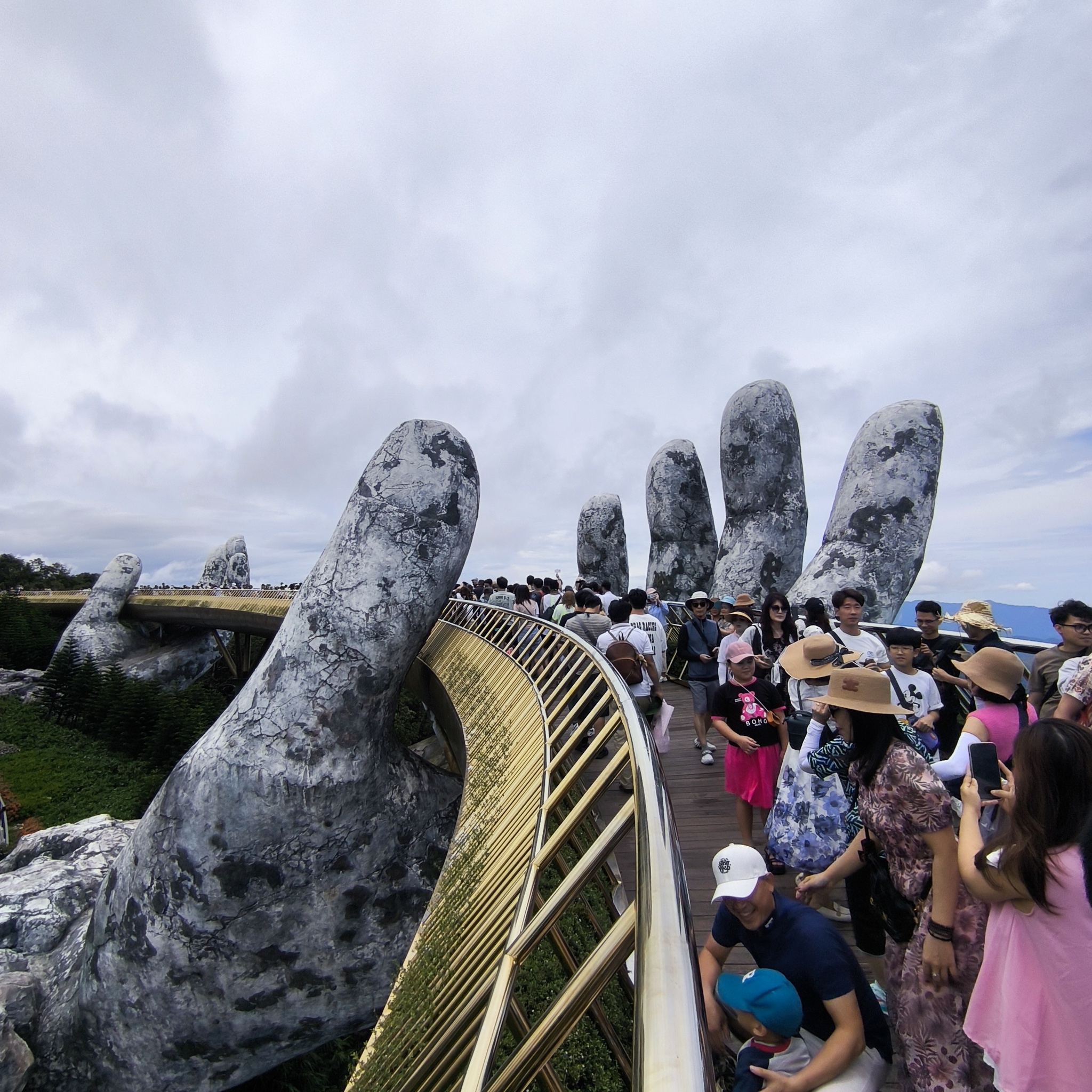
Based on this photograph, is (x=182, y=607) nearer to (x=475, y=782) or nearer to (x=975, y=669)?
(x=475, y=782)

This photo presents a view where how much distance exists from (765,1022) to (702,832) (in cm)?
320

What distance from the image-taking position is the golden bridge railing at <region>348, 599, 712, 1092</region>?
1.11m

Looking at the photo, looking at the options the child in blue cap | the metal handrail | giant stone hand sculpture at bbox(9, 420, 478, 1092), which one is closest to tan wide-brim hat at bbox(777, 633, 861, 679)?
the child in blue cap

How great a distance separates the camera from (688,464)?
16859mm

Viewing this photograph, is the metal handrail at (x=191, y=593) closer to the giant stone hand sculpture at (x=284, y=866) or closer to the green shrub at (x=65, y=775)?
the green shrub at (x=65, y=775)

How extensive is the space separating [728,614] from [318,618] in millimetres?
3585

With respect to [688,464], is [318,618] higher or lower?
lower

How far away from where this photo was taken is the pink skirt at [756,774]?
13.0 feet

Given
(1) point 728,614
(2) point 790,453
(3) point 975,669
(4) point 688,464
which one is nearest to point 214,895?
(1) point 728,614

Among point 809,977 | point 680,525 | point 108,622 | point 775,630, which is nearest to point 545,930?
point 809,977

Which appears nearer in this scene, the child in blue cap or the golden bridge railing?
the golden bridge railing

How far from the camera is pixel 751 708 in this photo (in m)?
3.98

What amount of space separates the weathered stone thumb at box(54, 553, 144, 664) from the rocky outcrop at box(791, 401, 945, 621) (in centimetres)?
2470

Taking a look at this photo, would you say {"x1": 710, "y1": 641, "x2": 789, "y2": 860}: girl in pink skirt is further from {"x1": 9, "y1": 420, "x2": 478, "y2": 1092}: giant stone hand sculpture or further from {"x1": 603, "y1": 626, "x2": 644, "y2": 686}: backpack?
{"x1": 9, "y1": 420, "x2": 478, "y2": 1092}: giant stone hand sculpture
